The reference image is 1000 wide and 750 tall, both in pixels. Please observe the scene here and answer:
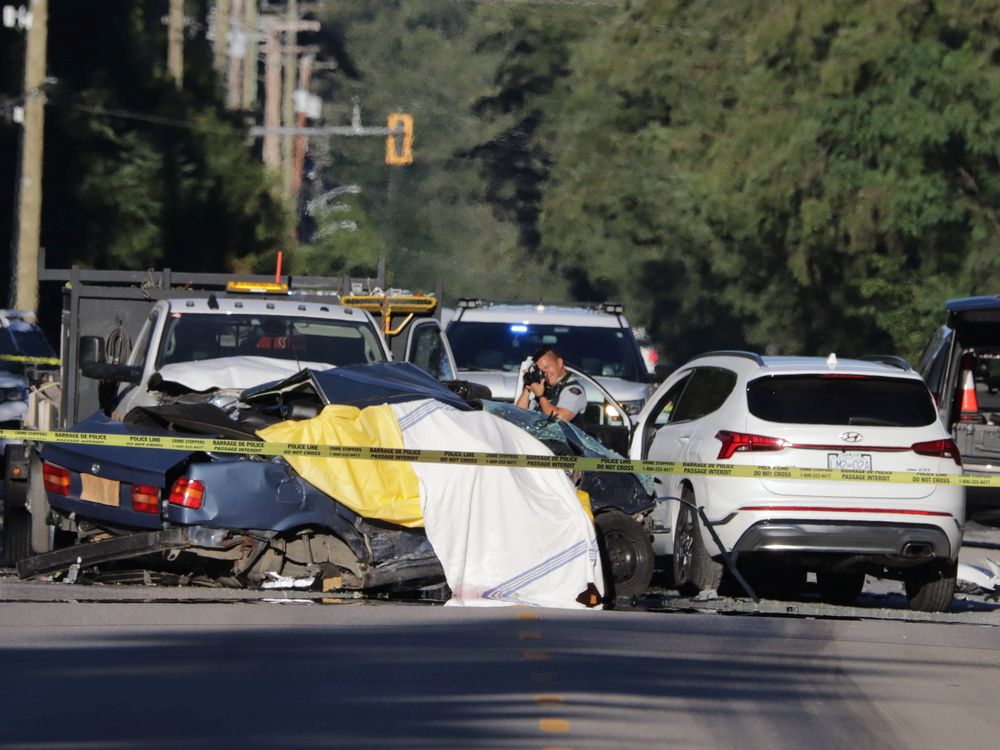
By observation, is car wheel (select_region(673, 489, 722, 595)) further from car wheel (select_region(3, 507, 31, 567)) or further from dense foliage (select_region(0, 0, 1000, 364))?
dense foliage (select_region(0, 0, 1000, 364))

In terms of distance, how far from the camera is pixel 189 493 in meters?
11.0

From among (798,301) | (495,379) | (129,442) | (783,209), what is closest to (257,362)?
(129,442)

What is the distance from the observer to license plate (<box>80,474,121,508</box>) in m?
11.3

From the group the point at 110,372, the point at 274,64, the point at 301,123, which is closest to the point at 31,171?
the point at 110,372

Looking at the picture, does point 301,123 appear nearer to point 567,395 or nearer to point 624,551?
point 567,395

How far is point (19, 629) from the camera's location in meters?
9.84

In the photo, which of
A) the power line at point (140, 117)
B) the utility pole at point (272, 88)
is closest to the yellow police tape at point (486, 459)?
the power line at point (140, 117)

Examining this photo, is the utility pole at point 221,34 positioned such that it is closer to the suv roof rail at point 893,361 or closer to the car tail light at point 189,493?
the suv roof rail at point 893,361

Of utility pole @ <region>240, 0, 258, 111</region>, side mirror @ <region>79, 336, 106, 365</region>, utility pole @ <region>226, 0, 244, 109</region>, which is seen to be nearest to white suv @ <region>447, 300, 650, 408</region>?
side mirror @ <region>79, 336, 106, 365</region>

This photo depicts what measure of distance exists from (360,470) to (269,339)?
13.5ft

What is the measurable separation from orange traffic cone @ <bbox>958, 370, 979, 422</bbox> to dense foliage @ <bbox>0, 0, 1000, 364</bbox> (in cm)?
1657

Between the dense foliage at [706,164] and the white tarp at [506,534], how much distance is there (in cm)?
2229

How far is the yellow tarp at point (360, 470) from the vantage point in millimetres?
11086

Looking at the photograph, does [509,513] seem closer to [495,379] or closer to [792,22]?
[495,379]
